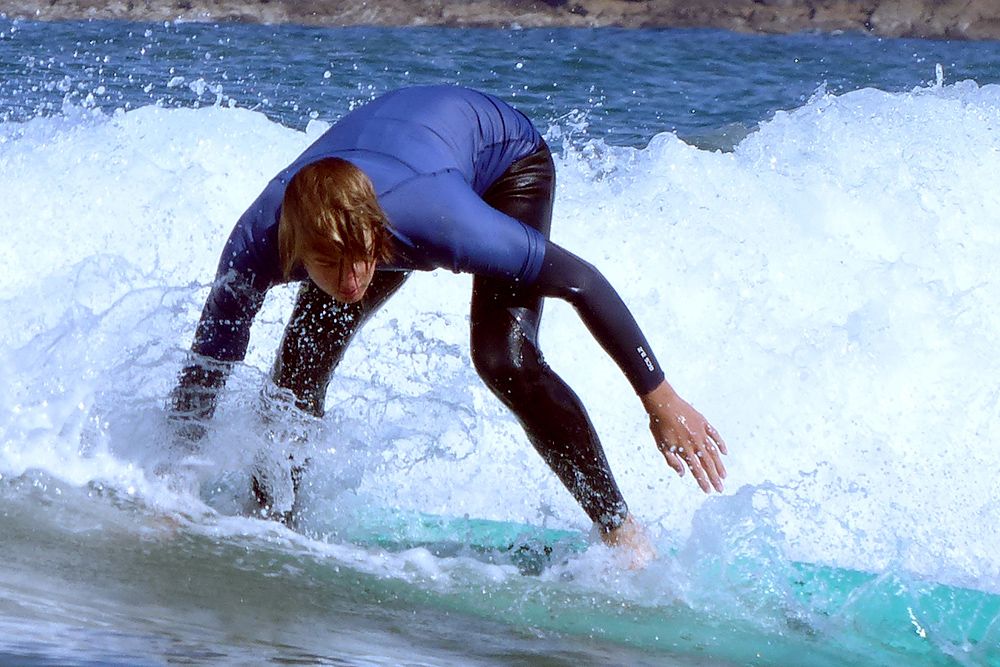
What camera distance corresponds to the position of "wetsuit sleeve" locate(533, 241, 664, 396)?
229cm

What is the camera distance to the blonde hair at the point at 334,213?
2055 millimetres

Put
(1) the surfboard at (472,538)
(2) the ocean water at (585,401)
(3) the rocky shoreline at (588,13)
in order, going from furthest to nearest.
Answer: (3) the rocky shoreline at (588,13) < (1) the surfboard at (472,538) < (2) the ocean water at (585,401)

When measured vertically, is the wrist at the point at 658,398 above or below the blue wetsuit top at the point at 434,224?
below

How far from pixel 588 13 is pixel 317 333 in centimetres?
1395

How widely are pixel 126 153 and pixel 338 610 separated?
3.11 metres

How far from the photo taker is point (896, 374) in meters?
3.80

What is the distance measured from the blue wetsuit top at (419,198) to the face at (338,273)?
0.29 feet

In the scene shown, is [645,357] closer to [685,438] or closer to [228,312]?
[685,438]

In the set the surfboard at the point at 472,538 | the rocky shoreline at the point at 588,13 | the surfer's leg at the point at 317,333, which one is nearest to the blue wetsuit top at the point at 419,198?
the surfer's leg at the point at 317,333

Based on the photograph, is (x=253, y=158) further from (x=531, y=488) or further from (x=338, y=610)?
(x=338, y=610)

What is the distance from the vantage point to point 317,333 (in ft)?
8.47

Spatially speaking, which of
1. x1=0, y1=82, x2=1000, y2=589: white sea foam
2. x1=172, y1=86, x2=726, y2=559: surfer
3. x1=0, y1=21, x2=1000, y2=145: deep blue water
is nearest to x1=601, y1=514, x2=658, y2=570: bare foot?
x1=172, y1=86, x2=726, y2=559: surfer

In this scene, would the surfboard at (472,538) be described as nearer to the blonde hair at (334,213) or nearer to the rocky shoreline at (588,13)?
the blonde hair at (334,213)

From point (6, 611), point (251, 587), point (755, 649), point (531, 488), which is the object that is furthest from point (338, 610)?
point (531, 488)
